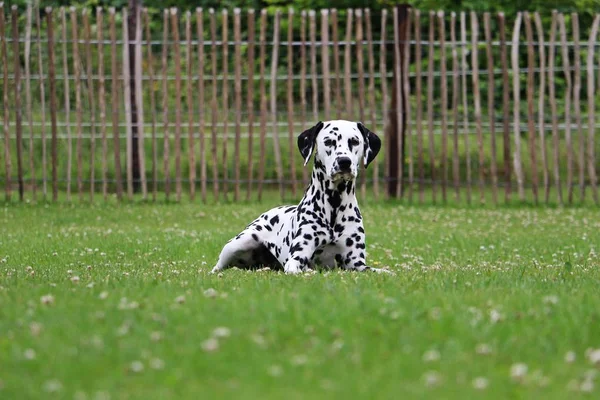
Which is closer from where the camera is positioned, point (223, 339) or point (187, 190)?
point (223, 339)

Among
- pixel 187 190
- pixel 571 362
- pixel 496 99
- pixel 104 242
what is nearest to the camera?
pixel 571 362

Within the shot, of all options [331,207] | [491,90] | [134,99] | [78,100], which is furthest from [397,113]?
[331,207]

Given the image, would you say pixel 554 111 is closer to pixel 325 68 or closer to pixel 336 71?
pixel 336 71

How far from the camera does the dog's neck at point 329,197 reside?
871cm

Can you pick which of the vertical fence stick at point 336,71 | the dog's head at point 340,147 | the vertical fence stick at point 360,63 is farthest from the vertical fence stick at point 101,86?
the dog's head at point 340,147

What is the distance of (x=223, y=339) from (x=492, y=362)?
1358 millimetres

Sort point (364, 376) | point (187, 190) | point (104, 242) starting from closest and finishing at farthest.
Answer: point (364, 376) → point (104, 242) → point (187, 190)

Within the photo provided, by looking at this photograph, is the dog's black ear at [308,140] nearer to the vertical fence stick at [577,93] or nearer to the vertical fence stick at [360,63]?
the vertical fence stick at [360,63]

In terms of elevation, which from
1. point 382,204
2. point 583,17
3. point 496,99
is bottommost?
point 382,204

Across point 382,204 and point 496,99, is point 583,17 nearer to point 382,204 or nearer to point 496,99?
point 496,99

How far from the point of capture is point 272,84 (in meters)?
17.7

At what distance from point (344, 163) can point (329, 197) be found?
1.49 feet

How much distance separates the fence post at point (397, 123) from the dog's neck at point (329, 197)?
374 inches

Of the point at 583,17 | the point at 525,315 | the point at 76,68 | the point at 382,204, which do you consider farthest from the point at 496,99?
the point at 525,315
